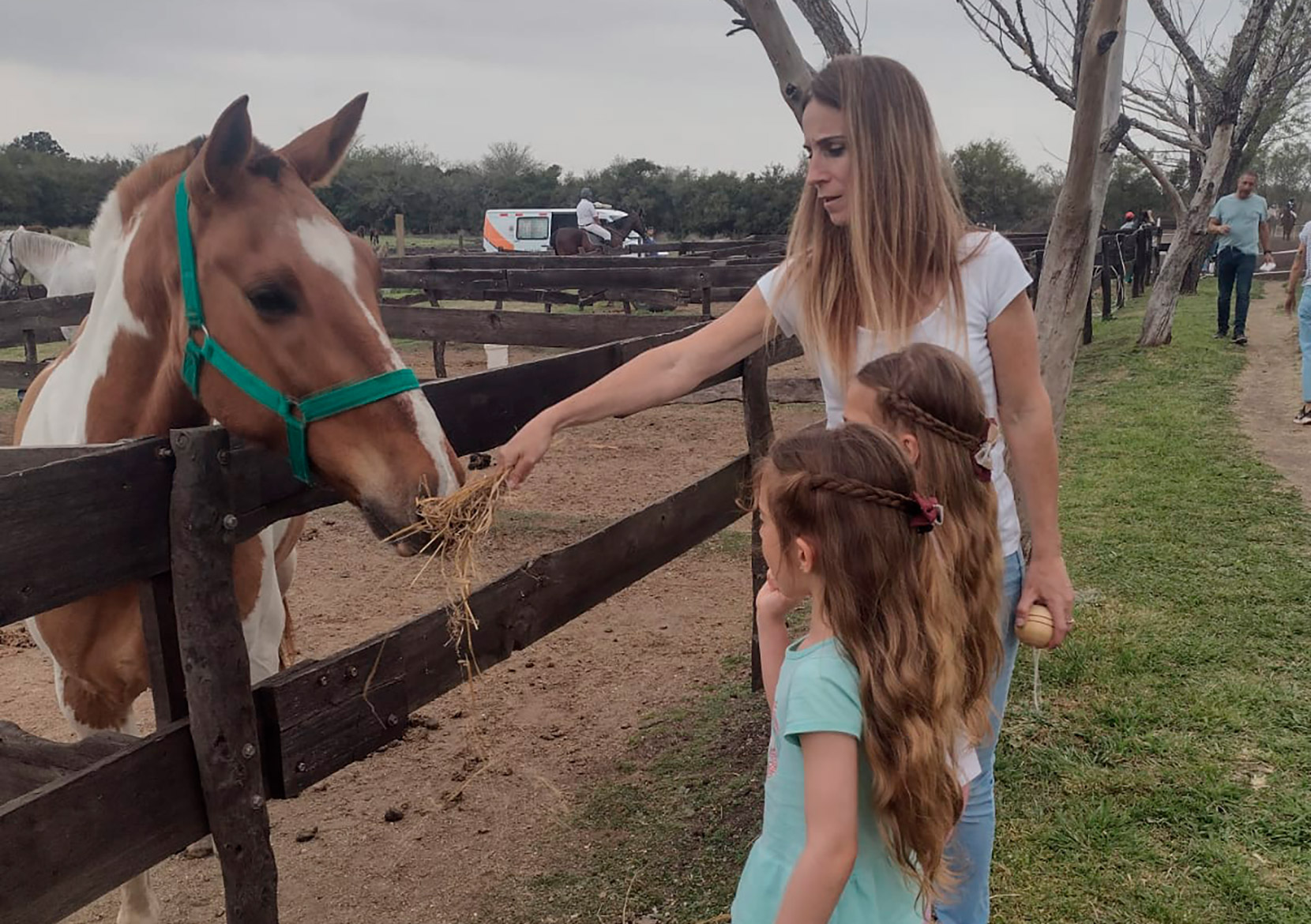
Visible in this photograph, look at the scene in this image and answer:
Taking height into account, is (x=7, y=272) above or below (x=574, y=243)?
below

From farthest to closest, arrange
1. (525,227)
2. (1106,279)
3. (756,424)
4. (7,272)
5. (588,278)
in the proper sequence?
(525,227) < (1106,279) < (7,272) < (588,278) < (756,424)

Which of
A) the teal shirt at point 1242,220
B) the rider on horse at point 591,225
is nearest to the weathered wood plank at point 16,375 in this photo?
the teal shirt at point 1242,220

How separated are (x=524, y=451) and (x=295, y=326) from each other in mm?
520

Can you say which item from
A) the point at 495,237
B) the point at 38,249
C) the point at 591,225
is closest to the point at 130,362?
the point at 38,249

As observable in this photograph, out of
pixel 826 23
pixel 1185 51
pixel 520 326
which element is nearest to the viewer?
pixel 826 23

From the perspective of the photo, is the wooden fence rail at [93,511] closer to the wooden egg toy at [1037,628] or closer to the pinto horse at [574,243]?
the wooden egg toy at [1037,628]

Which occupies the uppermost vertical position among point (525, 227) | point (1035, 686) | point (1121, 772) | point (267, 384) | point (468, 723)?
point (525, 227)

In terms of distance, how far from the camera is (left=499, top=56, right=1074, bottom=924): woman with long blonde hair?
72.6 inches

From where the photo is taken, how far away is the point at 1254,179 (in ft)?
Answer: 36.1

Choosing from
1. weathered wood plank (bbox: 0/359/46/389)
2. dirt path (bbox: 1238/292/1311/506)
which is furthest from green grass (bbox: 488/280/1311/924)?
weathered wood plank (bbox: 0/359/46/389)

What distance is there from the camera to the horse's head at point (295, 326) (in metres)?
1.80

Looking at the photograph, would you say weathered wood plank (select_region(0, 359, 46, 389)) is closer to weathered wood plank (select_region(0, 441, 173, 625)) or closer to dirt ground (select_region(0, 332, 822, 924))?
dirt ground (select_region(0, 332, 822, 924))

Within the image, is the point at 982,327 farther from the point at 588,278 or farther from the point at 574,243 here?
the point at 574,243

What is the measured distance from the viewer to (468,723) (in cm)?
383
